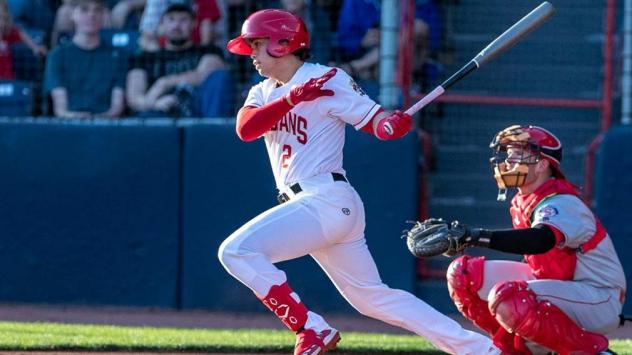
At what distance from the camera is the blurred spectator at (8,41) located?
8.82 m

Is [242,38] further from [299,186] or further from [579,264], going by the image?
[579,264]

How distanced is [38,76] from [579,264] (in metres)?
4.91

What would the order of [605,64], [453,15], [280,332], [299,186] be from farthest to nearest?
[453,15] < [605,64] < [280,332] < [299,186]

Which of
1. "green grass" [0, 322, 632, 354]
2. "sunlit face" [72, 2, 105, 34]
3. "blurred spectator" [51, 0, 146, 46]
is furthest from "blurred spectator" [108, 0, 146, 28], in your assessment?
"green grass" [0, 322, 632, 354]

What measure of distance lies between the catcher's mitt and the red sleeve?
4.15m

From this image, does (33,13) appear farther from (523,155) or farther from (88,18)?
(523,155)

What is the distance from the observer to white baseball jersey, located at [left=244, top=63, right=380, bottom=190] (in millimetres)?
5078

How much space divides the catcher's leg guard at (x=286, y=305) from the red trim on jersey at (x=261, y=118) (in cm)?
65

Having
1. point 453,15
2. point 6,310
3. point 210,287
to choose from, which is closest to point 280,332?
point 210,287

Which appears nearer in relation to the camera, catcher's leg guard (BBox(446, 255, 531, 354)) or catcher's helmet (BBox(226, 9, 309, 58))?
catcher's helmet (BBox(226, 9, 309, 58))

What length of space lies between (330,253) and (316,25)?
3.68 meters

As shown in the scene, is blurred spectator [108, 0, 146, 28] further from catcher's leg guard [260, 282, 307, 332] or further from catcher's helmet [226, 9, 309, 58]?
catcher's leg guard [260, 282, 307, 332]

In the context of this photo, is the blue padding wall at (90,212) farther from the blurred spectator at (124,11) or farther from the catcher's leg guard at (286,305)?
the catcher's leg guard at (286,305)

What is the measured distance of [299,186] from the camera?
16.7 ft
